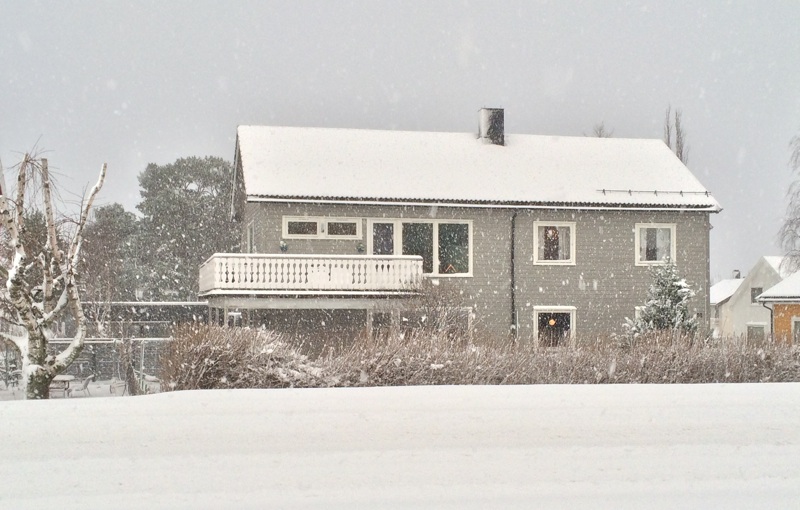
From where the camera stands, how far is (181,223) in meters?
48.2

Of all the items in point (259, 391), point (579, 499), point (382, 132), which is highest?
point (382, 132)

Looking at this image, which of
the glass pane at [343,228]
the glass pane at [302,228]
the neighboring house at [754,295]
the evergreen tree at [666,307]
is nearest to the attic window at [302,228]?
the glass pane at [302,228]

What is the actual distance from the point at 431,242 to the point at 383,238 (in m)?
1.35

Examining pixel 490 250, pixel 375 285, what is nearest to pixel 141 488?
pixel 375 285

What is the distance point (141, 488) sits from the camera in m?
7.53

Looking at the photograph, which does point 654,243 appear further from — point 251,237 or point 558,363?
point 558,363

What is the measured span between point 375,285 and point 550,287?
5.54 meters

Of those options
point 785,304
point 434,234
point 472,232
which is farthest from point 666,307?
point 785,304

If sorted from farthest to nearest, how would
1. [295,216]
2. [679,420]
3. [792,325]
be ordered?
[792,325]
[295,216]
[679,420]

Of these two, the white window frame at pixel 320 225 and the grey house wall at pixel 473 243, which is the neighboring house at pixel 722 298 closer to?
the grey house wall at pixel 473 243

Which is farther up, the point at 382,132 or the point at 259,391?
the point at 382,132

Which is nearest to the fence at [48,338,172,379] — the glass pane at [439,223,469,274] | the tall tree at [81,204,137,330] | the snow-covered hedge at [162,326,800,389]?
the tall tree at [81,204,137,330]

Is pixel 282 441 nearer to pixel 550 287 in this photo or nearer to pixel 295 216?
pixel 295 216

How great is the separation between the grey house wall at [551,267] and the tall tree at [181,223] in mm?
23782
